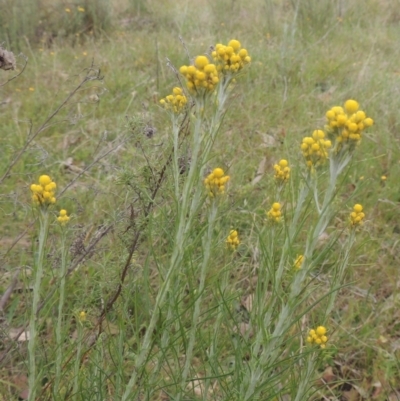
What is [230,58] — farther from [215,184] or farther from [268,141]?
[268,141]

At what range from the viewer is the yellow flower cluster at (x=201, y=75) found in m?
0.91

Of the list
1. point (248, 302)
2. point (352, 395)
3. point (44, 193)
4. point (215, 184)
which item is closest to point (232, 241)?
point (215, 184)

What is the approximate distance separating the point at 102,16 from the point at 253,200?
3.90 meters

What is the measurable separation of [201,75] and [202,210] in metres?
1.00

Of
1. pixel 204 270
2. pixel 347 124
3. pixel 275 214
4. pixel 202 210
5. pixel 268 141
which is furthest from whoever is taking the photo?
pixel 268 141

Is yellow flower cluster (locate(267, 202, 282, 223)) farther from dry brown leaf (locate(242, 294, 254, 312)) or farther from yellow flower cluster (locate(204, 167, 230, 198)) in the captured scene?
dry brown leaf (locate(242, 294, 254, 312))

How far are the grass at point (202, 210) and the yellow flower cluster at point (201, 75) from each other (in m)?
0.15

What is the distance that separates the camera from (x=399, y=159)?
3.15m

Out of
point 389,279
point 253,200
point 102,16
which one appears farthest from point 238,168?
point 102,16

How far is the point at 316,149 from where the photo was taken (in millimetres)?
995

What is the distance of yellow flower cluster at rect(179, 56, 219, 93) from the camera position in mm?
907

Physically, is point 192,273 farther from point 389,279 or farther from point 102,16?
point 102,16

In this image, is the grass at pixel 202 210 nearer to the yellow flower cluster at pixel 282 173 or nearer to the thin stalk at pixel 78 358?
the thin stalk at pixel 78 358

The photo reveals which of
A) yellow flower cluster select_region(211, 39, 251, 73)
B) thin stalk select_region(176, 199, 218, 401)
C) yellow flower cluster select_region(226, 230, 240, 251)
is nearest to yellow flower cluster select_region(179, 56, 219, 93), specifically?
yellow flower cluster select_region(211, 39, 251, 73)
